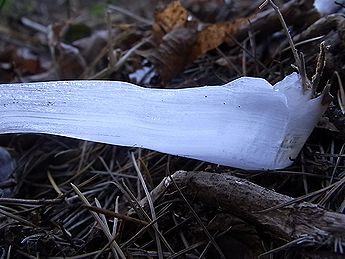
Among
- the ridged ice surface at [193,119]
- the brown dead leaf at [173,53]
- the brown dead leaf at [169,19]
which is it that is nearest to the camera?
the ridged ice surface at [193,119]

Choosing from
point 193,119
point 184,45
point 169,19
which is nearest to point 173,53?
point 184,45

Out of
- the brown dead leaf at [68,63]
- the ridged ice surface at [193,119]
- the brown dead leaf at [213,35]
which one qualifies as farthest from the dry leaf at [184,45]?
the ridged ice surface at [193,119]

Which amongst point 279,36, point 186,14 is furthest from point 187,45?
point 279,36

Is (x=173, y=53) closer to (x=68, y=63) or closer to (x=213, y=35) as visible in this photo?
(x=213, y=35)

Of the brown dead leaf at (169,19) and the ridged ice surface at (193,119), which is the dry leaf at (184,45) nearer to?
the brown dead leaf at (169,19)

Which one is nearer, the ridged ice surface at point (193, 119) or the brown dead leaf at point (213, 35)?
the ridged ice surface at point (193, 119)

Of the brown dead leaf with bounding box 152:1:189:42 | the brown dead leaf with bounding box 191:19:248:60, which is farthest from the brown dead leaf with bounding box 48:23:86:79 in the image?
the brown dead leaf with bounding box 191:19:248:60

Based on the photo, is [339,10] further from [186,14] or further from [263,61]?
[186,14]
